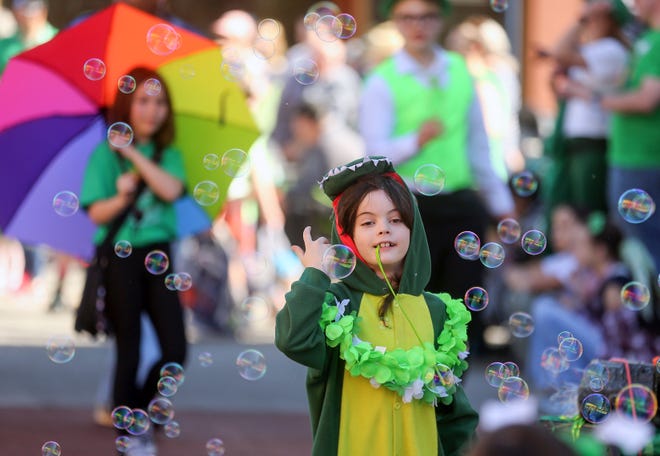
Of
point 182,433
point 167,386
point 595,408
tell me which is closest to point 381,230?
point 595,408

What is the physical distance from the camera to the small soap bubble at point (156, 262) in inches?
247

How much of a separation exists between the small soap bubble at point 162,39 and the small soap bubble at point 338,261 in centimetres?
217

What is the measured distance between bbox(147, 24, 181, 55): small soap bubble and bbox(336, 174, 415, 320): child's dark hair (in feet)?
6.69

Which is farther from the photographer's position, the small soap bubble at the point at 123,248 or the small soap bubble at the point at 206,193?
the small soap bubble at the point at 206,193

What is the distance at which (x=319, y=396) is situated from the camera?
438 cm

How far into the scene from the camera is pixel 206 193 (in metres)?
6.51

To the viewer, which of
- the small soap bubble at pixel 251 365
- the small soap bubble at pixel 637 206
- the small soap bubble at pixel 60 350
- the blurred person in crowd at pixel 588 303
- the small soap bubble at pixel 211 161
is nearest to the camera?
the small soap bubble at pixel 251 365

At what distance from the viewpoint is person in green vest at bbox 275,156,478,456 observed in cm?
423

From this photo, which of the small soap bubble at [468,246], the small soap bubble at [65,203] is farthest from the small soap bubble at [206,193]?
the small soap bubble at [468,246]

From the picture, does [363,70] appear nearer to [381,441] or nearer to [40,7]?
[40,7]

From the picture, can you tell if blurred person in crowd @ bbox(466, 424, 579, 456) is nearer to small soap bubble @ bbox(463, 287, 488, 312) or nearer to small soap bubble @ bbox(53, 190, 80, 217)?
small soap bubble @ bbox(463, 287, 488, 312)

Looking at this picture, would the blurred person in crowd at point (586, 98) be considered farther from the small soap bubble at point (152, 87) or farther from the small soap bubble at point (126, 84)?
the small soap bubble at point (126, 84)

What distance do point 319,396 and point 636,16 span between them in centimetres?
482

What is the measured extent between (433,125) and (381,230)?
2.61 m
